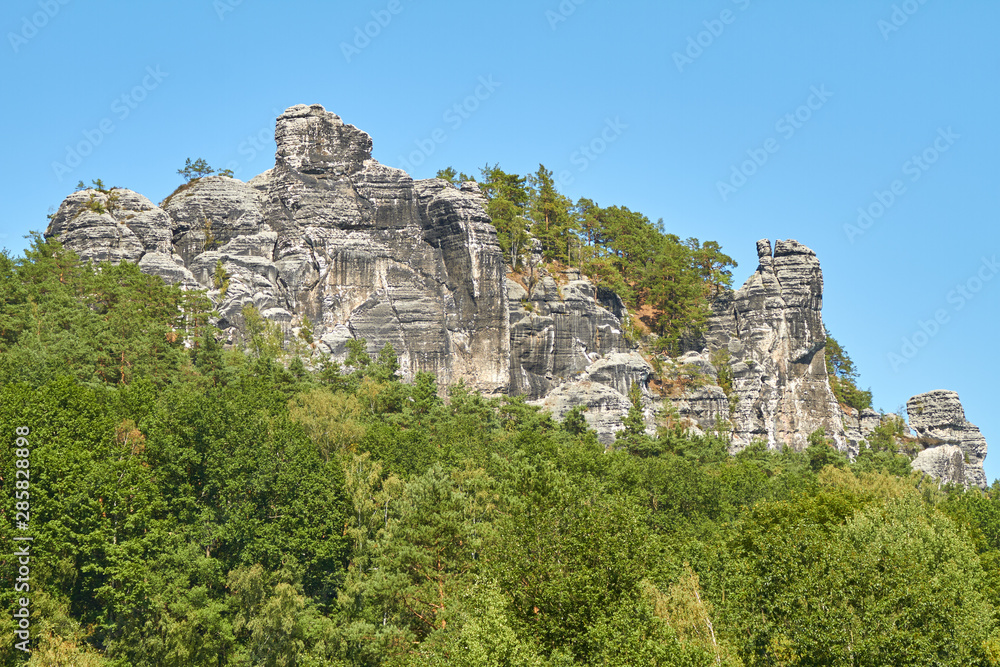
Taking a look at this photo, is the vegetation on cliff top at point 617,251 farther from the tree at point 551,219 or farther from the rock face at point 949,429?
the rock face at point 949,429

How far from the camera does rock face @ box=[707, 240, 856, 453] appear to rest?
90938mm

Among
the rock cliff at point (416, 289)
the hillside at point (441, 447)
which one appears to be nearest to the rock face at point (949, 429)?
the hillside at point (441, 447)

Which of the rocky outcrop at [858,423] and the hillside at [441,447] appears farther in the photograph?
the rocky outcrop at [858,423]

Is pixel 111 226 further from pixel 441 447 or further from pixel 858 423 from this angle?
pixel 858 423

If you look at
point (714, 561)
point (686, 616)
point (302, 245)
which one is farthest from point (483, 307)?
point (686, 616)

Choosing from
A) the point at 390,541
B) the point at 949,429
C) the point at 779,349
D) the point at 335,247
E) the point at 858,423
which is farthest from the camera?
the point at 949,429

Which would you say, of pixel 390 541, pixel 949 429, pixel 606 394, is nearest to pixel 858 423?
pixel 949 429

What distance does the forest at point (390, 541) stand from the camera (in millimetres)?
29656

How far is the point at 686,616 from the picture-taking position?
116ft

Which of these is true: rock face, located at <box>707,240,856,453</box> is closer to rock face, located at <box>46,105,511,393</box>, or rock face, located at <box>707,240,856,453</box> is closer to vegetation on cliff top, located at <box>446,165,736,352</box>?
vegetation on cliff top, located at <box>446,165,736,352</box>

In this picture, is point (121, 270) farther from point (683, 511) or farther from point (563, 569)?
point (563, 569)

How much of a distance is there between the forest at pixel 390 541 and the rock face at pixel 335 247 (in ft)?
56.2

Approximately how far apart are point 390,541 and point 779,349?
205ft

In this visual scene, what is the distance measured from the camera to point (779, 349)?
94500mm
